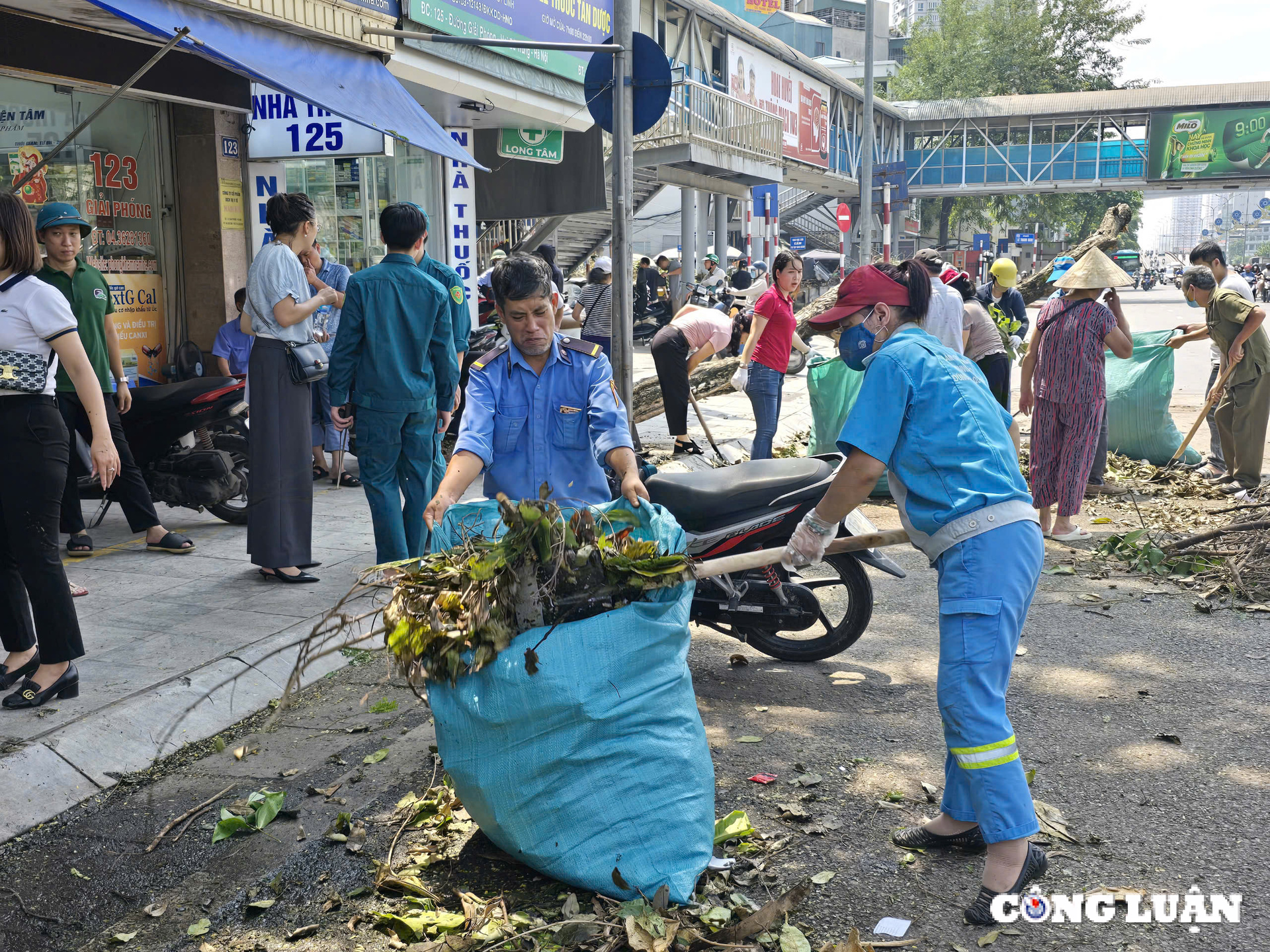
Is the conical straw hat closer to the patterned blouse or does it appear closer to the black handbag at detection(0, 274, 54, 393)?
the patterned blouse

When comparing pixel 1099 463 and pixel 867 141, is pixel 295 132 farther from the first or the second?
pixel 867 141

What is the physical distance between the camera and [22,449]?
3.99m

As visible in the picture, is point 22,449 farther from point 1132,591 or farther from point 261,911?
point 1132,591

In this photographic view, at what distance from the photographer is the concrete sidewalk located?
3742 millimetres

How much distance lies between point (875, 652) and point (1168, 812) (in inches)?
69.1

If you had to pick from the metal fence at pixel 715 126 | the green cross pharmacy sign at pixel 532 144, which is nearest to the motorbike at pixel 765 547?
the green cross pharmacy sign at pixel 532 144

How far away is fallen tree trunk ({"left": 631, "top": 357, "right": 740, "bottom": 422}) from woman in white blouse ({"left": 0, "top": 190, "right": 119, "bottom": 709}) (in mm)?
6192

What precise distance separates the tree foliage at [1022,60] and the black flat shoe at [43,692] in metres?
50.3

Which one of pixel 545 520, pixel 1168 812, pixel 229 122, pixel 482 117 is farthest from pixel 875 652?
pixel 482 117

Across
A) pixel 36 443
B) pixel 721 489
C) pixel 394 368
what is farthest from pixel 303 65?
pixel 721 489

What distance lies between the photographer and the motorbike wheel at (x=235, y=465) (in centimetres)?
734

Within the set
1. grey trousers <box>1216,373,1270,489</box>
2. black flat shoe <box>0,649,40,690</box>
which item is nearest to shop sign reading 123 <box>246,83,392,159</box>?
black flat shoe <box>0,649,40,690</box>

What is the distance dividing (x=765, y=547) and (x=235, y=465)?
4131mm

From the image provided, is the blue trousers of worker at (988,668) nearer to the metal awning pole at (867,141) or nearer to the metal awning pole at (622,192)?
the metal awning pole at (622,192)
